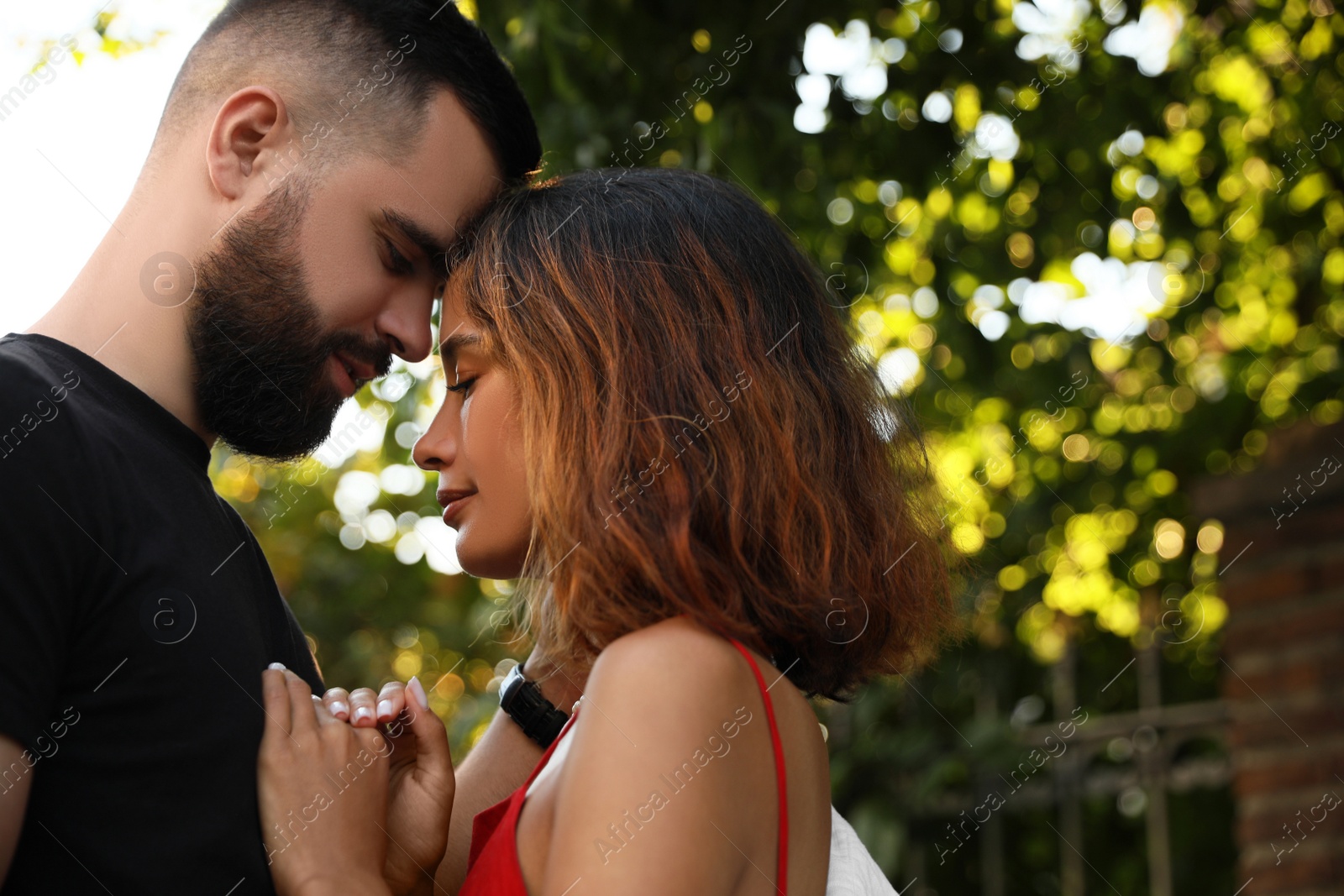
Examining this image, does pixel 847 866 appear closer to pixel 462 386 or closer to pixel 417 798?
pixel 417 798

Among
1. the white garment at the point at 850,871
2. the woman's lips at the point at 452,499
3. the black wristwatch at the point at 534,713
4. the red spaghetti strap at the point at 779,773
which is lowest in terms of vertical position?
the white garment at the point at 850,871

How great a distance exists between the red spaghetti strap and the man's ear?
3.56ft

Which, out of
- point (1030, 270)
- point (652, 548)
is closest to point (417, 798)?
point (652, 548)

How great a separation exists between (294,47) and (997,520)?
396 cm

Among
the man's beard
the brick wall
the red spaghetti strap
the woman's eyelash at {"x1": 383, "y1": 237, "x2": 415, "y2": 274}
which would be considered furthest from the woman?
the brick wall

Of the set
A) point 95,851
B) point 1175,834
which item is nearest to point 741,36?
point 95,851

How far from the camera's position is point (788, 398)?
1.65 meters

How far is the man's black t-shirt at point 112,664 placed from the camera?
1.41 m

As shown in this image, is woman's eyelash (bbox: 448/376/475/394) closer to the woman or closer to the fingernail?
the woman

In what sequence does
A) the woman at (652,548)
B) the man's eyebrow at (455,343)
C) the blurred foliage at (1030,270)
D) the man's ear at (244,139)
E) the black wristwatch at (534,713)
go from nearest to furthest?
1. the woman at (652,548)
2. the man's eyebrow at (455,343)
3. the man's ear at (244,139)
4. the black wristwatch at (534,713)
5. the blurred foliage at (1030,270)

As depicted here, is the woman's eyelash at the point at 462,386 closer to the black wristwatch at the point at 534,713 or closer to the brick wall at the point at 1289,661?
the black wristwatch at the point at 534,713

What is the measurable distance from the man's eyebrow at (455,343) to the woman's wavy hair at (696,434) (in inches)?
1.5

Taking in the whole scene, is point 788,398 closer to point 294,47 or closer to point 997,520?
point 294,47

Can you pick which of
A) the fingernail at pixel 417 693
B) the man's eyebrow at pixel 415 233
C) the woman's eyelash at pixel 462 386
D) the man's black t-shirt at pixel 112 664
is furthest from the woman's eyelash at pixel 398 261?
the fingernail at pixel 417 693
